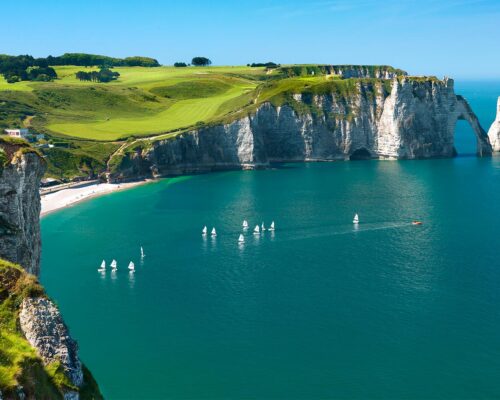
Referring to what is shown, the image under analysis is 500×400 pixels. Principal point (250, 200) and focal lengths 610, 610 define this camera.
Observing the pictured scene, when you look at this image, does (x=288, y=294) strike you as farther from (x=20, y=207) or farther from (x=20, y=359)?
(x=20, y=359)

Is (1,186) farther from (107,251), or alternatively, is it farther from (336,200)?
(336,200)

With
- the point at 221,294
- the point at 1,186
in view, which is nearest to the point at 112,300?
the point at 221,294

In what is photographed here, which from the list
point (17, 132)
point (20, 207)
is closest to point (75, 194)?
point (17, 132)

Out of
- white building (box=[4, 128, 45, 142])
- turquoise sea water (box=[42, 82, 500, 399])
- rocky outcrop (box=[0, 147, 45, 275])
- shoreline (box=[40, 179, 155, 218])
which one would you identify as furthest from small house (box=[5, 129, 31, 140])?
rocky outcrop (box=[0, 147, 45, 275])

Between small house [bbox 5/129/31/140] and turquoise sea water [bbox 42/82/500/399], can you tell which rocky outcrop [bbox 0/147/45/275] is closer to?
turquoise sea water [bbox 42/82/500/399]

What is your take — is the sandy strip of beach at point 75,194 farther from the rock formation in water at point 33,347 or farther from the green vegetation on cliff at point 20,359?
the rock formation in water at point 33,347

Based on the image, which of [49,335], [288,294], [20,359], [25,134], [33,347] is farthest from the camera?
[25,134]

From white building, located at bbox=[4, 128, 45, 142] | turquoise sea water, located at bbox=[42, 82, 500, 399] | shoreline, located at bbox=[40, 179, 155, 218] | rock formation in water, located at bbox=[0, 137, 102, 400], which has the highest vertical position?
white building, located at bbox=[4, 128, 45, 142]
